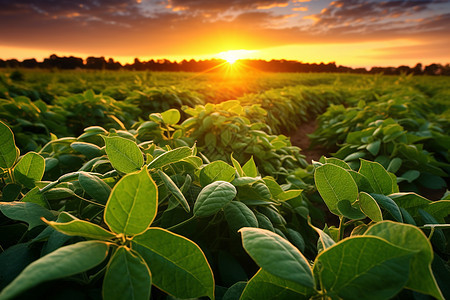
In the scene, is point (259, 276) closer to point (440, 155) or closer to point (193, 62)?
point (440, 155)

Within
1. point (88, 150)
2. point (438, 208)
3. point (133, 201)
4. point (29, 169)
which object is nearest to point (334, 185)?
point (438, 208)

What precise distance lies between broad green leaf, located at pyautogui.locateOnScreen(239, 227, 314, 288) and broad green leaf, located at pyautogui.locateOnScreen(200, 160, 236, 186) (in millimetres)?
349

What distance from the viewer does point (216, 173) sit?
812 mm

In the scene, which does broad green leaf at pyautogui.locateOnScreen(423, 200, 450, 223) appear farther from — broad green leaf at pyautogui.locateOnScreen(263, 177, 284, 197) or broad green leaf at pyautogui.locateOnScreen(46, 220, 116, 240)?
broad green leaf at pyautogui.locateOnScreen(46, 220, 116, 240)

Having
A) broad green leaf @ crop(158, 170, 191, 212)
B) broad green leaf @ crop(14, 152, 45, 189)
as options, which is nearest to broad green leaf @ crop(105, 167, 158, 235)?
broad green leaf @ crop(158, 170, 191, 212)

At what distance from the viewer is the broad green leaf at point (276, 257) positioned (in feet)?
1.30

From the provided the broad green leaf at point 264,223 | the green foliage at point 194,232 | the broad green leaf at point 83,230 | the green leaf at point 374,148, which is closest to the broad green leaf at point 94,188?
the green foliage at point 194,232

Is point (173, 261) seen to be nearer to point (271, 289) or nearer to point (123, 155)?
point (271, 289)

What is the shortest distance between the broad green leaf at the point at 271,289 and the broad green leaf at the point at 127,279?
21cm

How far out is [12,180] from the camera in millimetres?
785

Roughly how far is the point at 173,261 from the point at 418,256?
0.38m

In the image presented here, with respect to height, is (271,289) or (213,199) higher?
(213,199)

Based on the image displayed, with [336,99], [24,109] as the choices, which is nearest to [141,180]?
[24,109]

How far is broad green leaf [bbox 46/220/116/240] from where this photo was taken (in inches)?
15.9
